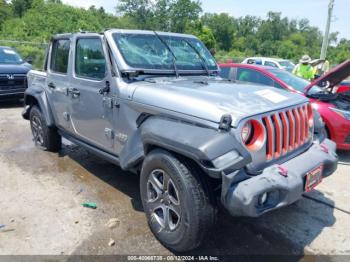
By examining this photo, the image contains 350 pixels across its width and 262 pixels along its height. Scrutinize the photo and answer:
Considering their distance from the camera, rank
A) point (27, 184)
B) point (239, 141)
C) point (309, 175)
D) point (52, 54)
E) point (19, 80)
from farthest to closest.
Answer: point (19, 80)
point (52, 54)
point (27, 184)
point (309, 175)
point (239, 141)

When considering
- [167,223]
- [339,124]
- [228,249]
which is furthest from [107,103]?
[339,124]

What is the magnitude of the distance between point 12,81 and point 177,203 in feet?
26.1

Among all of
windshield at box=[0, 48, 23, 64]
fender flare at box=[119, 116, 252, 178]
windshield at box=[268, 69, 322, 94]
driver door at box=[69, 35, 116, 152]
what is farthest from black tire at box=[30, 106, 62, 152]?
windshield at box=[0, 48, 23, 64]

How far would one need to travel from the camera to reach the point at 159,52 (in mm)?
4078

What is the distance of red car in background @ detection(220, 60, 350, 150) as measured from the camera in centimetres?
546

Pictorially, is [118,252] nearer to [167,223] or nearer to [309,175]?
[167,223]

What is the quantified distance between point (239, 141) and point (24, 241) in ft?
7.22

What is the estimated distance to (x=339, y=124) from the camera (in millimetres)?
5508

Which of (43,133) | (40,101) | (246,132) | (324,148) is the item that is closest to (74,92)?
(40,101)

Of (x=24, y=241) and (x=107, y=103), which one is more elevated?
(x=107, y=103)

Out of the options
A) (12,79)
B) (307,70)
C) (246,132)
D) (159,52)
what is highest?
(159,52)

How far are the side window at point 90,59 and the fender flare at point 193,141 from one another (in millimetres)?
1100

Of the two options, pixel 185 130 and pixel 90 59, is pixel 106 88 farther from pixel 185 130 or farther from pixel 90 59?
pixel 185 130

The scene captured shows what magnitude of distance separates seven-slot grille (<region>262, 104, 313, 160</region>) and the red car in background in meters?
2.04
